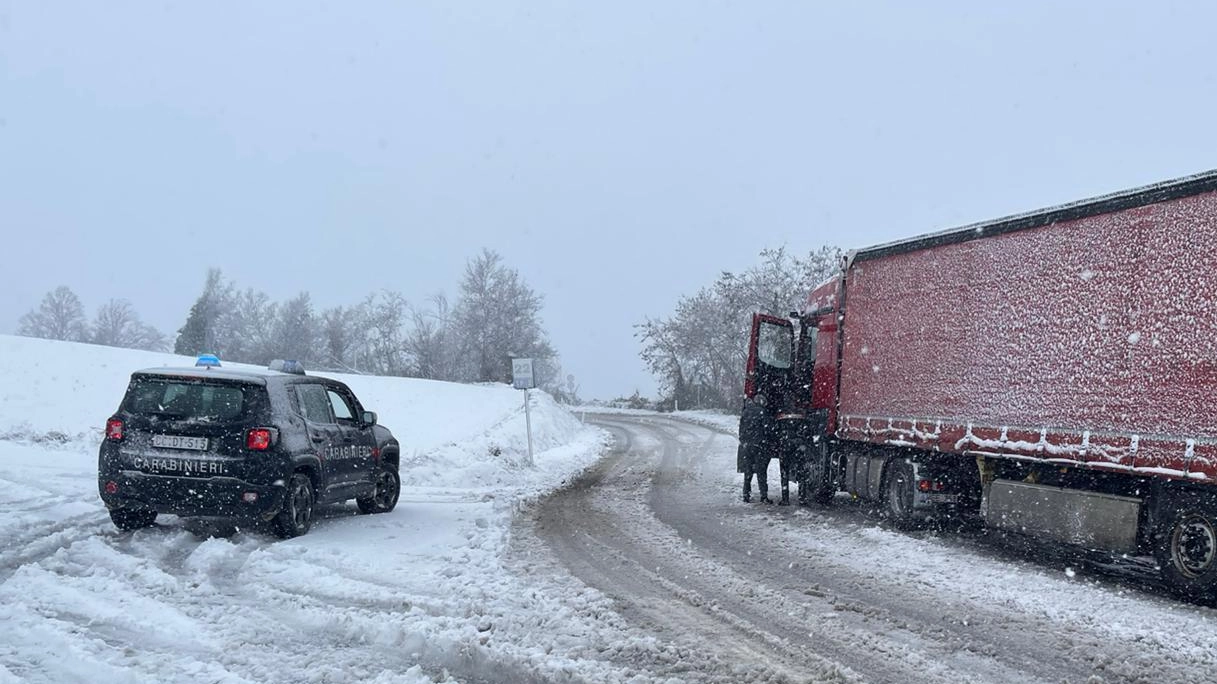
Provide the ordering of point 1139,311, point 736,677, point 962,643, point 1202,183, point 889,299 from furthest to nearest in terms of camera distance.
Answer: point 889,299
point 1139,311
point 1202,183
point 962,643
point 736,677

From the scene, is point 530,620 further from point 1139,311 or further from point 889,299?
point 889,299

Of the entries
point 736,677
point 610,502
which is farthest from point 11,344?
point 736,677

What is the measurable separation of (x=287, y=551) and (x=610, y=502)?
619cm

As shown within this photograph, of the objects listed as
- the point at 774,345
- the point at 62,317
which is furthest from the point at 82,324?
the point at 774,345

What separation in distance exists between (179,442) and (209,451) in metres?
0.32

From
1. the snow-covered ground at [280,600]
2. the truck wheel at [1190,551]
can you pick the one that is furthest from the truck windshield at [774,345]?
the truck wheel at [1190,551]


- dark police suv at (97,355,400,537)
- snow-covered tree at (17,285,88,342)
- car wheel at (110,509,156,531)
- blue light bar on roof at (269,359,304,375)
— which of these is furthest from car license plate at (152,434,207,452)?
snow-covered tree at (17,285,88,342)

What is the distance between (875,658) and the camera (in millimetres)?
5492

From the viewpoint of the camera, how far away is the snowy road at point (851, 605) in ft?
17.6

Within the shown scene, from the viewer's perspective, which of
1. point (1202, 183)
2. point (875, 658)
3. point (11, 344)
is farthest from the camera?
point (11, 344)

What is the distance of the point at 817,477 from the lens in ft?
45.4

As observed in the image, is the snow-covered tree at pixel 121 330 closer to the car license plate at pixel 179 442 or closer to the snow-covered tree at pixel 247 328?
the snow-covered tree at pixel 247 328

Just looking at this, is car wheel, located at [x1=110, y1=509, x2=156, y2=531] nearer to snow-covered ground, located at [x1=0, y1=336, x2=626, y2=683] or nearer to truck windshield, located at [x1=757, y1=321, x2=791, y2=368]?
snow-covered ground, located at [x1=0, y1=336, x2=626, y2=683]

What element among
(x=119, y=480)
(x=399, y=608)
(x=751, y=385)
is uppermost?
(x=751, y=385)
